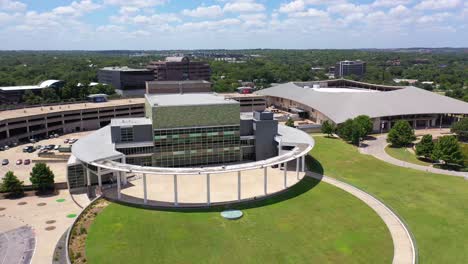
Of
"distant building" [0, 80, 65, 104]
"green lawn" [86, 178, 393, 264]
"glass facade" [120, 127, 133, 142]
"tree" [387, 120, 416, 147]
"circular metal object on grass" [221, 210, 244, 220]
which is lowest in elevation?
"green lawn" [86, 178, 393, 264]

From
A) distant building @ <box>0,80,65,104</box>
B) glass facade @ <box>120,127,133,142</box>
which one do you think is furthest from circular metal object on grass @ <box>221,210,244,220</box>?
distant building @ <box>0,80,65,104</box>

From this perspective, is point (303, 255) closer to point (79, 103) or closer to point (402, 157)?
point (402, 157)

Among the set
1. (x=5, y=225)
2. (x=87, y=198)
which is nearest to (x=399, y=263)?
(x=87, y=198)

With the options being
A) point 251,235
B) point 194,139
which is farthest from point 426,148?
point 251,235

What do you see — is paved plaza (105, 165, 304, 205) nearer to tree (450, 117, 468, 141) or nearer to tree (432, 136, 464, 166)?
tree (432, 136, 464, 166)

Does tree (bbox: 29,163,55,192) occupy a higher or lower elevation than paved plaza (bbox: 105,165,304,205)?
higher

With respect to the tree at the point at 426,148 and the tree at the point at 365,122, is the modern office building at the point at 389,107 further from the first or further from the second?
the tree at the point at 426,148

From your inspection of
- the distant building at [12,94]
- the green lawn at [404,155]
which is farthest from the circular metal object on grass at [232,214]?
the distant building at [12,94]
